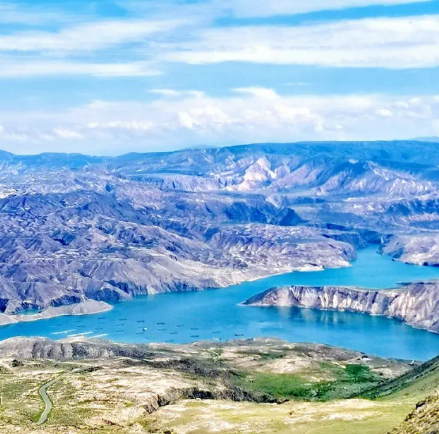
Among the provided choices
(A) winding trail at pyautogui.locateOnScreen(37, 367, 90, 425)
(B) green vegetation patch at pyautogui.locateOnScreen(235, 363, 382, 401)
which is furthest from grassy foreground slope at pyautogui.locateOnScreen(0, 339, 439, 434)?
(A) winding trail at pyautogui.locateOnScreen(37, 367, 90, 425)

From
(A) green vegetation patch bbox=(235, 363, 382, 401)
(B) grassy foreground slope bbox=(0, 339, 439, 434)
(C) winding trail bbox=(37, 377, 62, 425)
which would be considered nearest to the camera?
(B) grassy foreground slope bbox=(0, 339, 439, 434)

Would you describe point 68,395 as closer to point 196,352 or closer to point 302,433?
point 302,433

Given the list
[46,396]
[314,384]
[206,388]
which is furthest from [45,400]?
[314,384]

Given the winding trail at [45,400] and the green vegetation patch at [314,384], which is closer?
the winding trail at [45,400]

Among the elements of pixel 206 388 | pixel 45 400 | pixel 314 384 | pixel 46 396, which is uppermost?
pixel 45 400

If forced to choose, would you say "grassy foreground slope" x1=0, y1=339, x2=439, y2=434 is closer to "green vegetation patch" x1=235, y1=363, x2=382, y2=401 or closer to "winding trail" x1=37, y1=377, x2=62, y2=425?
"green vegetation patch" x1=235, y1=363, x2=382, y2=401

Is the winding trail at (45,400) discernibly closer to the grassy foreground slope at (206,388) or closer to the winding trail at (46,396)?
the winding trail at (46,396)

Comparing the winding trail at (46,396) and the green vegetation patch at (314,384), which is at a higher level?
the winding trail at (46,396)

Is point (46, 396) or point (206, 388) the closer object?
point (46, 396)

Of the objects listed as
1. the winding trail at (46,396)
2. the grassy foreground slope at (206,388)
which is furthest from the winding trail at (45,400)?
the grassy foreground slope at (206,388)

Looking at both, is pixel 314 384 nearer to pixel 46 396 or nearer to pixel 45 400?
pixel 46 396
